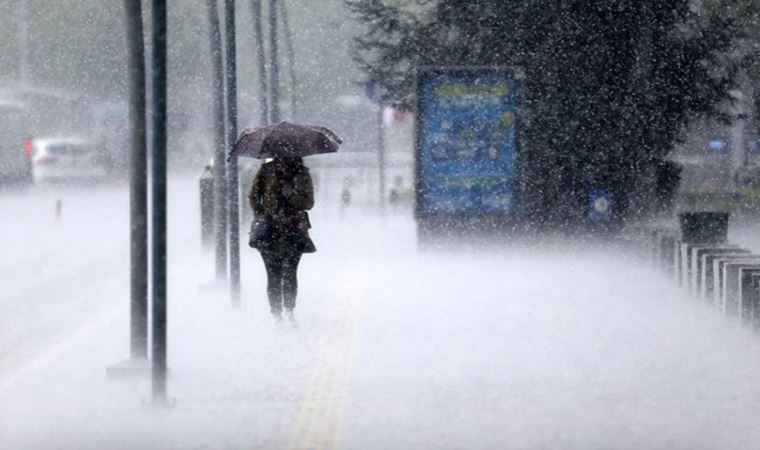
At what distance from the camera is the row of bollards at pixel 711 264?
49.2 feet

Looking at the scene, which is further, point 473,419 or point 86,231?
point 86,231

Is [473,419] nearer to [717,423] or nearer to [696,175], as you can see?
[717,423]

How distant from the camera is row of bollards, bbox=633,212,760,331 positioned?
15.0m

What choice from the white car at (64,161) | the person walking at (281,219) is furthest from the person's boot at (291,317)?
the white car at (64,161)

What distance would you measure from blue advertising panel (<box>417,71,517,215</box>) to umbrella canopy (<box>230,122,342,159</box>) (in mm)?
8837

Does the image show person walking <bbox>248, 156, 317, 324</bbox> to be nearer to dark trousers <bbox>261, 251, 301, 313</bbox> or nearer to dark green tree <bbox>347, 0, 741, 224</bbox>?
dark trousers <bbox>261, 251, 301, 313</bbox>

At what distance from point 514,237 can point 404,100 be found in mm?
4751

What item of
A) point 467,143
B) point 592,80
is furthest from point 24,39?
point 467,143

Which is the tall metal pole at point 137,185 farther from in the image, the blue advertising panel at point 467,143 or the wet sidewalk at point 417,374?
the blue advertising panel at point 467,143

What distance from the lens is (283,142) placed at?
48.3 ft

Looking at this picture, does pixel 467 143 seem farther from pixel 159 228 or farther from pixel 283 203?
pixel 159 228

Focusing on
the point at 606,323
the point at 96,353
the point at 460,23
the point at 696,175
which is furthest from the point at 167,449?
the point at 696,175

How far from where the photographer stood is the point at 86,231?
31.5 metres

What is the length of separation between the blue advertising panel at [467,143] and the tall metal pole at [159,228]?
13129 millimetres
